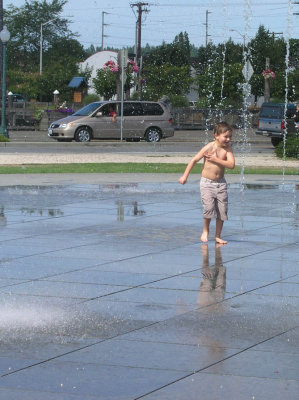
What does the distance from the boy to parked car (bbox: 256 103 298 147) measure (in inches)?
962

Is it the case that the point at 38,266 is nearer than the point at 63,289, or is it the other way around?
the point at 63,289

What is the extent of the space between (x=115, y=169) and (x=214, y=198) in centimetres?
1035

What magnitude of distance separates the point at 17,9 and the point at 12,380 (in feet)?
411

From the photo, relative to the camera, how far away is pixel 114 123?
3691 cm

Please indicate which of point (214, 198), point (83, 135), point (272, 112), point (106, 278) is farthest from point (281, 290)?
point (272, 112)

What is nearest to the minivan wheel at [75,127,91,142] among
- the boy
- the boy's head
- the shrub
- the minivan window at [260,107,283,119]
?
the minivan window at [260,107,283,119]

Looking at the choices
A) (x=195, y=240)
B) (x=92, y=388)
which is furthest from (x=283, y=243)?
(x=92, y=388)

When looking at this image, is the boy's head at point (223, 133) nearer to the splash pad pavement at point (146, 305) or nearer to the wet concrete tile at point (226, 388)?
the splash pad pavement at point (146, 305)

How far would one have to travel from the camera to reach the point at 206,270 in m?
8.55

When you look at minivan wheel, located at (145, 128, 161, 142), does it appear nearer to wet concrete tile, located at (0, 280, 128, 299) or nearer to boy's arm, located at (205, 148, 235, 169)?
boy's arm, located at (205, 148, 235, 169)

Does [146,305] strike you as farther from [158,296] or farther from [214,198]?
[214,198]

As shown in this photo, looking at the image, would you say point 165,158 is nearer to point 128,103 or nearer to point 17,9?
point 128,103

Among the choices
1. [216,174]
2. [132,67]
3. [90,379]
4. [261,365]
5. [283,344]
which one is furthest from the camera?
[132,67]

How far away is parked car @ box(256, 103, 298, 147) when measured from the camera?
35625 millimetres
